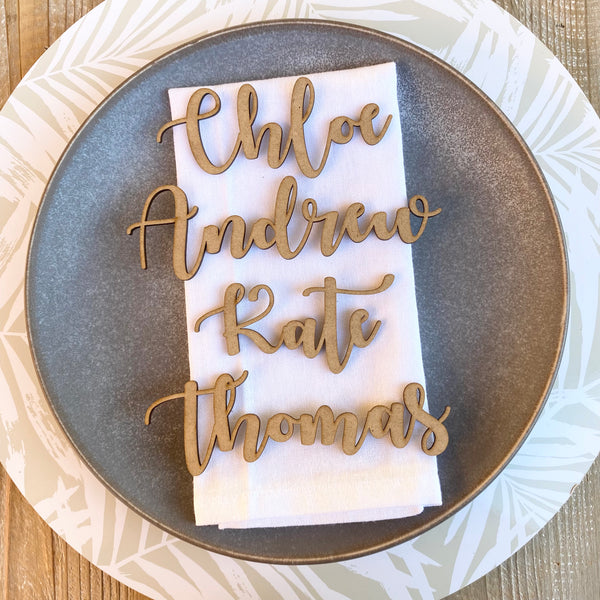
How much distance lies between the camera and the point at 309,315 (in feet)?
1.85

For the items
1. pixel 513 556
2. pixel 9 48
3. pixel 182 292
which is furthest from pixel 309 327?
pixel 9 48

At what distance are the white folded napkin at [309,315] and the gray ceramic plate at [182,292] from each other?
3 centimetres

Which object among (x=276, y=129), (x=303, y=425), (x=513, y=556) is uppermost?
(x=276, y=129)

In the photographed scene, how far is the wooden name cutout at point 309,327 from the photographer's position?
0.55 m

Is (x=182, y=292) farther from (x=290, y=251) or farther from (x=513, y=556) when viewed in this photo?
(x=513, y=556)

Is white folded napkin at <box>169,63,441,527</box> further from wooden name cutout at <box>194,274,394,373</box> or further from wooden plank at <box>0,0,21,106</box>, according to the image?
wooden plank at <box>0,0,21,106</box>

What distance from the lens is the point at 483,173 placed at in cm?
57

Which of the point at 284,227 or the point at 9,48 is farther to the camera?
the point at 9,48

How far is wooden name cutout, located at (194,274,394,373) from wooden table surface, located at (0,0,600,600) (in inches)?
13.6

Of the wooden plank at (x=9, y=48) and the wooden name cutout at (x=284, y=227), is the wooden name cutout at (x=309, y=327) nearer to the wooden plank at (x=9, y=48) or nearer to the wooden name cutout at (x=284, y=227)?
the wooden name cutout at (x=284, y=227)

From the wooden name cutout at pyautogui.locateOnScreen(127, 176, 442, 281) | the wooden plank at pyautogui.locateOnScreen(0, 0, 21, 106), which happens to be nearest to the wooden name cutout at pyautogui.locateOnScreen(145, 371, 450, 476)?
the wooden name cutout at pyautogui.locateOnScreen(127, 176, 442, 281)

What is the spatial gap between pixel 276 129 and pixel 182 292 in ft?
0.62

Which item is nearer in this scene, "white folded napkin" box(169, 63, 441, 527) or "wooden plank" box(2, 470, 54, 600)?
"white folded napkin" box(169, 63, 441, 527)

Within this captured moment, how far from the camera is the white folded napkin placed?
0.55 metres
